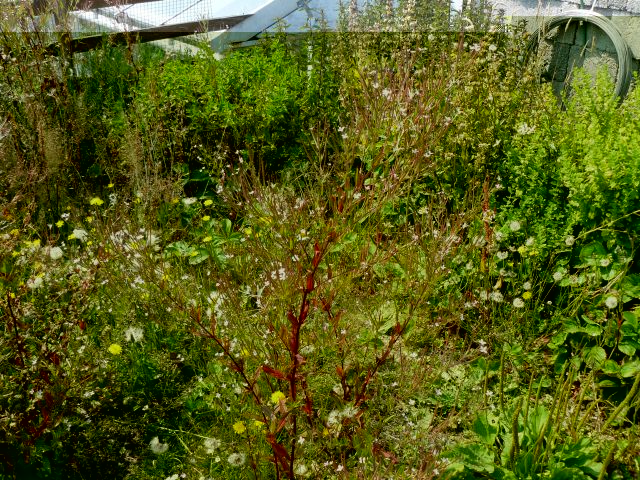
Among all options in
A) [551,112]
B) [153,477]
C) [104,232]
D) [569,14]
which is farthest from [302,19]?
[153,477]

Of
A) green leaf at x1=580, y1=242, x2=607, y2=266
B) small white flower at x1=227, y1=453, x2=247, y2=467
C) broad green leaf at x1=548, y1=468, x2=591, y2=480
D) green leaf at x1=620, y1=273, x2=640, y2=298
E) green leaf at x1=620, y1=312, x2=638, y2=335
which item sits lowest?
broad green leaf at x1=548, y1=468, x2=591, y2=480

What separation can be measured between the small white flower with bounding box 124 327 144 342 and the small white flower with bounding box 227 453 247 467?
88 centimetres

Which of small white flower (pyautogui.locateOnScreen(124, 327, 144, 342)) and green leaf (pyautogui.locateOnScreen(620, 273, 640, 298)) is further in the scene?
small white flower (pyautogui.locateOnScreen(124, 327, 144, 342))

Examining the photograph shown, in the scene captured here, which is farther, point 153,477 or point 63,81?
point 63,81

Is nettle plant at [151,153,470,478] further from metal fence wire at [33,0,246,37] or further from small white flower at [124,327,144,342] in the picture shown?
metal fence wire at [33,0,246,37]

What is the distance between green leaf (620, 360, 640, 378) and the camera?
9.47 ft

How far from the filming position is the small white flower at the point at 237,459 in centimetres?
250

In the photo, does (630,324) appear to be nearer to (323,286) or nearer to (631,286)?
(631,286)

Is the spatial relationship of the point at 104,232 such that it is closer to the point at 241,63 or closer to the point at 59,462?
the point at 59,462

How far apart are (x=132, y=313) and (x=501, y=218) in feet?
6.55

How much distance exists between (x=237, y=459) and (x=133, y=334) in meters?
0.93

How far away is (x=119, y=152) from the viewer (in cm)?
473

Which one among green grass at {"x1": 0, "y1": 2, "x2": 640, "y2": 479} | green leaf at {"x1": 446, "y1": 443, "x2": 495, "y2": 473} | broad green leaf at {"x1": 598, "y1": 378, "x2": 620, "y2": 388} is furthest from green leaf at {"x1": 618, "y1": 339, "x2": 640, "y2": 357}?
green leaf at {"x1": 446, "y1": 443, "x2": 495, "y2": 473}

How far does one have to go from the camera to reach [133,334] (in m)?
3.17
